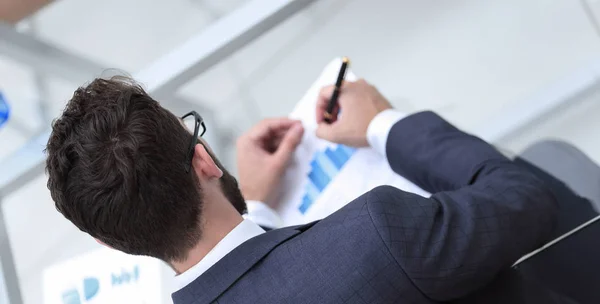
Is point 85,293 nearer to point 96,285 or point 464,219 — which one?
point 96,285

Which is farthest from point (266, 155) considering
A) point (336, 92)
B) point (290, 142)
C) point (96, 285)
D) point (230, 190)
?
point (96, 285)

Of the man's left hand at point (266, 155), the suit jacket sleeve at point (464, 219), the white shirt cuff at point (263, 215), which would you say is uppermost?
the suit jacket sleeve at point (464, 219)

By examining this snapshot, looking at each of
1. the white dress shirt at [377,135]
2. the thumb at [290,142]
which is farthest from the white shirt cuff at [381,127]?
the thumb at [290,142]

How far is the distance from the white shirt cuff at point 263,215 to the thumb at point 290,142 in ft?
0.25

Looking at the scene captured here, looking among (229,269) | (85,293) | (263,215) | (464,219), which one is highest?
(464,219)

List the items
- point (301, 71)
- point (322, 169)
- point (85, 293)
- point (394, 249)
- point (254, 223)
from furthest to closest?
1. point (301, 71)
2. point (85, 293)
3. point (322, 169)
4. point (254, 223)
5. point (394, 249)

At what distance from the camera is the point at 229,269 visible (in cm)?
60

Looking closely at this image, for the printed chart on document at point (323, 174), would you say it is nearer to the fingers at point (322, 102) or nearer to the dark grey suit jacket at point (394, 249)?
the fingers at point (322, 102)

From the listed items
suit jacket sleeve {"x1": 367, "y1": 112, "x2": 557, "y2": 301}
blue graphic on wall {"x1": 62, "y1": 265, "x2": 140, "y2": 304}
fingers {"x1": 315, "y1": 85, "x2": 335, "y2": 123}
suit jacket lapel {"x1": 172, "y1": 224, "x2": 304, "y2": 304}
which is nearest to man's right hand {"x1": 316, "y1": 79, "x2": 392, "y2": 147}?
fingers {"x1": 315, "y1": 85, "x2": 335, "y2": 123}

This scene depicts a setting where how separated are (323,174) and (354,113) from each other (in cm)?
11

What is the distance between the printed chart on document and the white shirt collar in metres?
0.26

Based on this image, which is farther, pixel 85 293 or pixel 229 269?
pixel 85 293

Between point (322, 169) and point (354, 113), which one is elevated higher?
point (354, 113)

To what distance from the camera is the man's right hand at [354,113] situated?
829 millimetres
